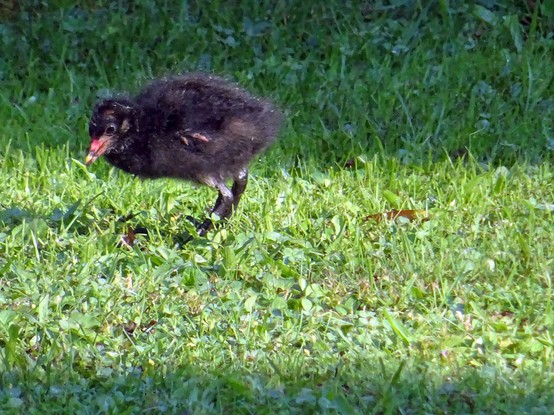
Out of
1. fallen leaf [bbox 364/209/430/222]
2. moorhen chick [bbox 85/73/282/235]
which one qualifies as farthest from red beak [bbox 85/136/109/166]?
fallen leaf [bbox 364/209/430/222]

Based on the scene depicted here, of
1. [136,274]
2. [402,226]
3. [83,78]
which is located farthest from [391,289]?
[83,78]

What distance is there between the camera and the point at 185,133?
6.03 meters

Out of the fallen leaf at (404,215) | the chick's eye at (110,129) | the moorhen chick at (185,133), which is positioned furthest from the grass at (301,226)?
the chick's eye at (110,129)

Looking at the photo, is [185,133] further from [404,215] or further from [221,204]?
[404,215]

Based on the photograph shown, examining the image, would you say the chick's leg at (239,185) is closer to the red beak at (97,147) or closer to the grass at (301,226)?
the grass at (301,226)

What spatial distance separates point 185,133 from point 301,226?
814 millimetres

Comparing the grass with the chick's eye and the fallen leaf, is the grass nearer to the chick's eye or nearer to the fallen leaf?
the fallen leaf

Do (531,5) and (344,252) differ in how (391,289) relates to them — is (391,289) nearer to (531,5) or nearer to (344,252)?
(344,252)

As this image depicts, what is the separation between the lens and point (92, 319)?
5211mm

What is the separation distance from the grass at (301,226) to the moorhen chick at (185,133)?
15.0 inches

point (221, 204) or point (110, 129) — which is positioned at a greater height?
point (110, 129)

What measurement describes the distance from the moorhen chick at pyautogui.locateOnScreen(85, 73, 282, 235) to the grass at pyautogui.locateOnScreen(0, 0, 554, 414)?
38 centimetres

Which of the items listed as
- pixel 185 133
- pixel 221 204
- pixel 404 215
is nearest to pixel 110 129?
pixel 185 133

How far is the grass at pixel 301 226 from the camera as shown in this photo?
4.78 metres
